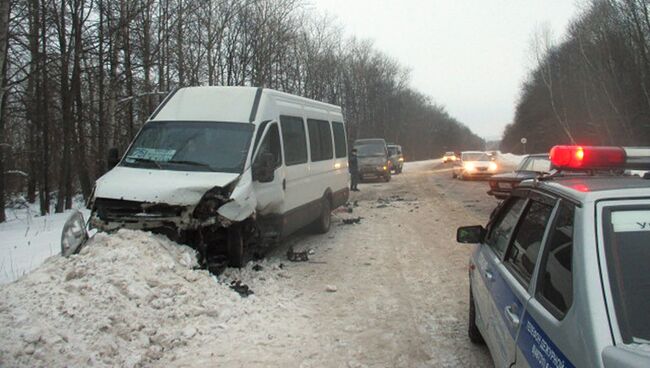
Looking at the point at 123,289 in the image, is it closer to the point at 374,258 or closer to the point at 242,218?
the point at 242,218

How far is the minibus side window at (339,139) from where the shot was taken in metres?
12.0

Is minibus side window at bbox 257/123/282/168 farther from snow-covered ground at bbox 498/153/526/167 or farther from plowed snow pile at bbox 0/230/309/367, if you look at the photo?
snow-covered ground at bbox 498/153/526/167

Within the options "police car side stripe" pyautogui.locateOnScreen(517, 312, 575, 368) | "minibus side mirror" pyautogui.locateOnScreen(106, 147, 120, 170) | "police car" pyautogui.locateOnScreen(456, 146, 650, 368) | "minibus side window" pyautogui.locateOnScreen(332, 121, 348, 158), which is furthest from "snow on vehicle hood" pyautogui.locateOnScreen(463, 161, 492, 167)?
"police car side stripe" pyautogui.locateOnScreen(517, 312, 575, 368)

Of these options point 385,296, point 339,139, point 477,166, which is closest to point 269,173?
point 385,296

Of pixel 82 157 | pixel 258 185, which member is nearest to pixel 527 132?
pixel 82 157

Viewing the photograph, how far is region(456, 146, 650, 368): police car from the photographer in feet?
6.55

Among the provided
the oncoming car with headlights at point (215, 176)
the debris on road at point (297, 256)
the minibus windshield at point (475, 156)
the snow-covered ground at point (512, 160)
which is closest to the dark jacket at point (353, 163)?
the minibus windshield at point (475, 156)

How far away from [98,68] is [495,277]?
1867cm

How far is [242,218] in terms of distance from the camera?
675 centimetres

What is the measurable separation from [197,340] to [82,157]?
51.9ft

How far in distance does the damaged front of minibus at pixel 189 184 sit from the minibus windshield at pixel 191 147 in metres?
0.01

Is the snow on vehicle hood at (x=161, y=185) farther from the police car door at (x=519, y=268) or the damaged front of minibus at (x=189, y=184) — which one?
the police car door at (x=519, y=268)

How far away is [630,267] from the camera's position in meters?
2.19

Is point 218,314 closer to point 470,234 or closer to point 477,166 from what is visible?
point 470,234
